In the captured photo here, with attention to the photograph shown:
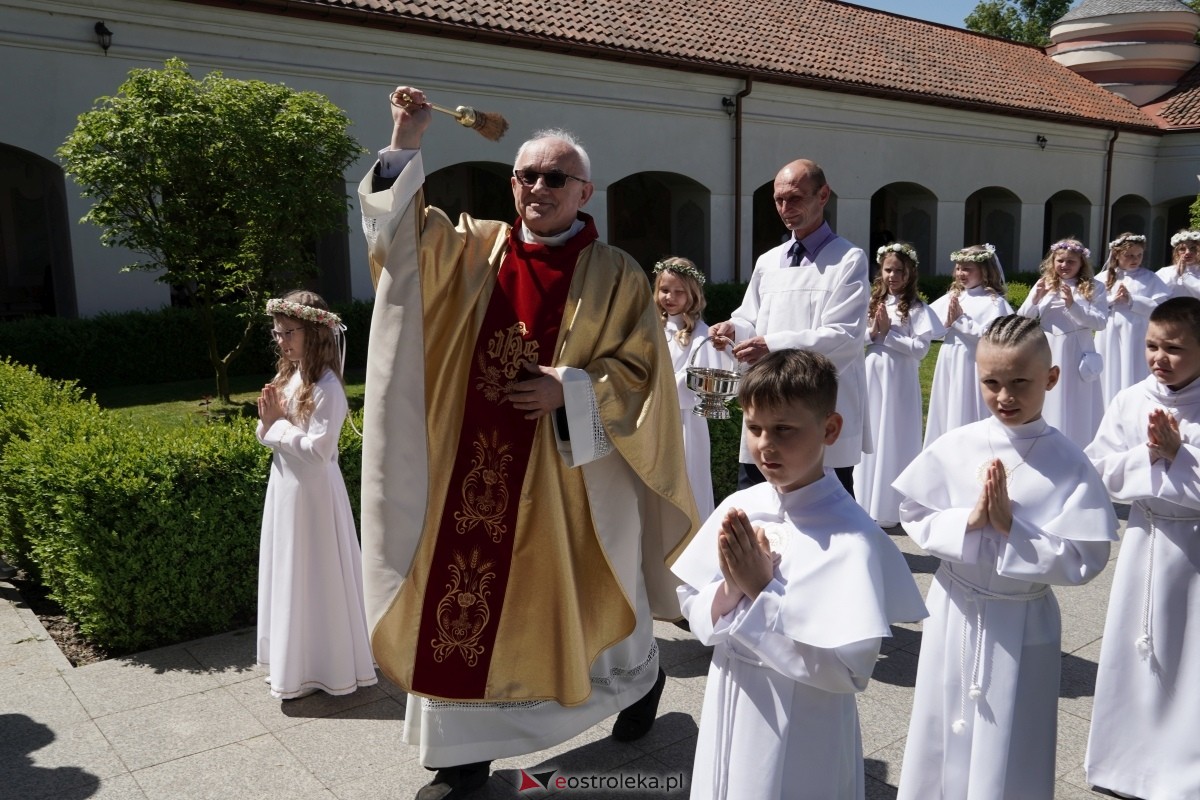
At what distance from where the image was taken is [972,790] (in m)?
3.12

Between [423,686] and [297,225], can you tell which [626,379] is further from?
[297,225]

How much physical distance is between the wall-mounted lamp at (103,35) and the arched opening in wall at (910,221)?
54.6ft

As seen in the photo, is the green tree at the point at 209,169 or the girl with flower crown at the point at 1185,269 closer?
the green tree at the point at 209,169

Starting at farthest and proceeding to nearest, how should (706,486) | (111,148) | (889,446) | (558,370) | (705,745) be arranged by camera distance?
1. (111,148)
2. (889,446)
3. (706,486)
4. (558,370)
5. (705,745)

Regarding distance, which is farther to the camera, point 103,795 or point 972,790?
point 103,795

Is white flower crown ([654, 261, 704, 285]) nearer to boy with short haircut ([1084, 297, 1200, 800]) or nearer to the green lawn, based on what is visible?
boy with short haircut ([1084, 297, 1200, 800])

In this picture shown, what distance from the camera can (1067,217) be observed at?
29.8 metres

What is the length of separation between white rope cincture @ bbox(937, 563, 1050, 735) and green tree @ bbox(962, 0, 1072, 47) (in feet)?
178

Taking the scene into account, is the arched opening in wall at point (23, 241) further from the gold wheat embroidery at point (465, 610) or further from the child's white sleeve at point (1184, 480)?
the child's white sleeve at point (1184, 480)

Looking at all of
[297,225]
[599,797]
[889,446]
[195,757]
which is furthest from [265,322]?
[599,797]

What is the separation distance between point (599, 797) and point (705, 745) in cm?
116

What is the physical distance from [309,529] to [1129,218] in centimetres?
3227

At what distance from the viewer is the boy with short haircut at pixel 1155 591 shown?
362 cm

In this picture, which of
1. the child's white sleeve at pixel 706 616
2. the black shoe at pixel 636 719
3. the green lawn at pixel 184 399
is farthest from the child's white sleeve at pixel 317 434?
the green lawn at pixel 184 399
